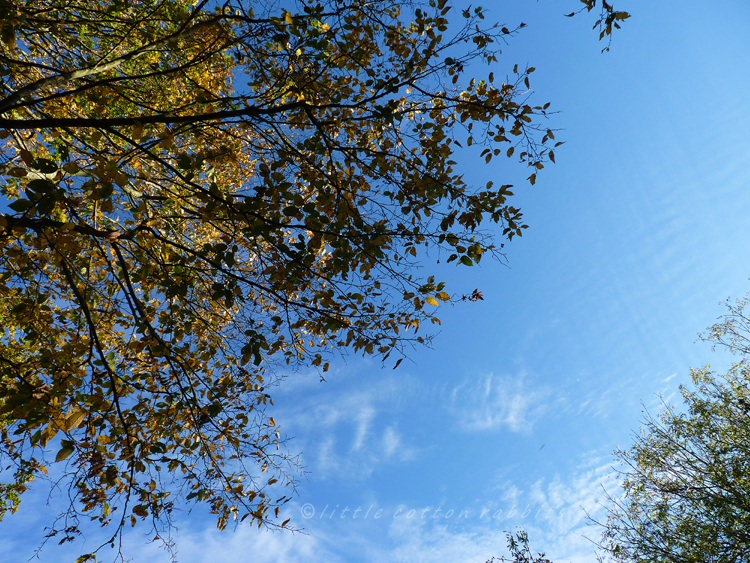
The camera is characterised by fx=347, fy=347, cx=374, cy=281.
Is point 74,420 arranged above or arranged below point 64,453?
above

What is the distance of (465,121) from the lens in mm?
4512

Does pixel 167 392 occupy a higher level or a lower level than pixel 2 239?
lower

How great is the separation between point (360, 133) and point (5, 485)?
7645 millimetres

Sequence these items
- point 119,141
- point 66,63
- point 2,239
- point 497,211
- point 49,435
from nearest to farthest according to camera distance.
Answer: point 49,435 < point 2,239 < point 497,211 < point 66,63 < point 119,141

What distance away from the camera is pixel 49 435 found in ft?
8.48

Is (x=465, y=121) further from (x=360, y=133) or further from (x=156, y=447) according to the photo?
(x=156, y=447)

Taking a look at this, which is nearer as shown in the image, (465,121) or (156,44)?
(156,44)

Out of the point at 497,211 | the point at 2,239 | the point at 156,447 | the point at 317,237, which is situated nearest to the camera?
the point at 2,239

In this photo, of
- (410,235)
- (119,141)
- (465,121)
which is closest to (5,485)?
(119,141)

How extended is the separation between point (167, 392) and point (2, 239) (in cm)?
208

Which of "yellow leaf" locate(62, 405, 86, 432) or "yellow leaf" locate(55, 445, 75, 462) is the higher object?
"yellow leaf" locate(62, 405, 86, 432)

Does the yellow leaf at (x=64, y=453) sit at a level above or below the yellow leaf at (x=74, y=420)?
below

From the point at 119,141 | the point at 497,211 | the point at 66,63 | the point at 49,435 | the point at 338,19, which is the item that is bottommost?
the point at 49,435

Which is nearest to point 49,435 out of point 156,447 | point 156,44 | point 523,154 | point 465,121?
point 156,447
